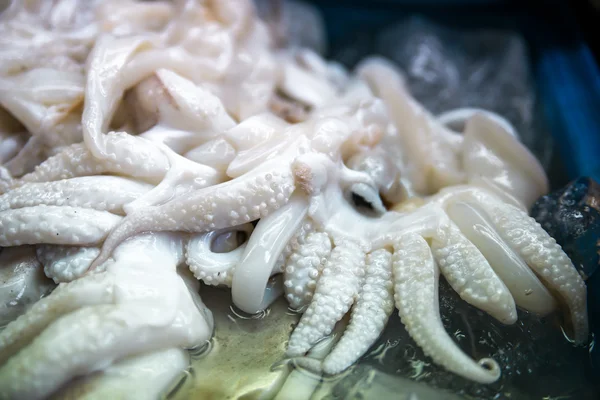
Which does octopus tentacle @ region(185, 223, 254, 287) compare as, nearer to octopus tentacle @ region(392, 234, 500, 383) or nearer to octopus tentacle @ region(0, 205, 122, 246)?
octopus tentacle @ region(0, 205, 122, 246)

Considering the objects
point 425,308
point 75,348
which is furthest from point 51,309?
point 425,308

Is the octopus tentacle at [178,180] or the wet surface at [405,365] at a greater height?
the octopus tentacle at [178,180]

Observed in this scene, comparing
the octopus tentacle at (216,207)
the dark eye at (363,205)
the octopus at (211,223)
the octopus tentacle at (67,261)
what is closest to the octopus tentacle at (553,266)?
the octopus at (211,223)

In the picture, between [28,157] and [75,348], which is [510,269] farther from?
[28,157]

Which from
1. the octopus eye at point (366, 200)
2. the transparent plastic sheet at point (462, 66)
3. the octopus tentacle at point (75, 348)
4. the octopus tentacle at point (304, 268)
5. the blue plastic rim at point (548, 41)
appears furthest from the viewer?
the transparent plastic sheet at point (462, 66)

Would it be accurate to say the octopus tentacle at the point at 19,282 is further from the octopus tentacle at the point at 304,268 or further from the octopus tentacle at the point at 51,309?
the octopus tentacle at the point at 304,268

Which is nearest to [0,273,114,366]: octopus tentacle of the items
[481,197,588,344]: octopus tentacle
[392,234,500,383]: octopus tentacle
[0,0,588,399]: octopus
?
[0,0,588,399]: octopus

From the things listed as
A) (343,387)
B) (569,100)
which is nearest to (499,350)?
(343,387)

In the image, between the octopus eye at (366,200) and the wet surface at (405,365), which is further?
the octopus eye at (366,200)
